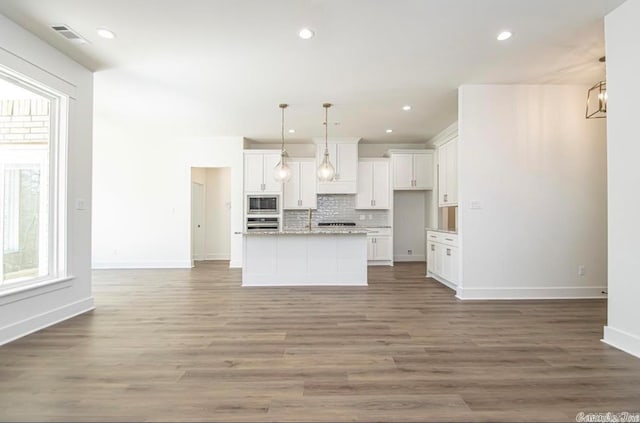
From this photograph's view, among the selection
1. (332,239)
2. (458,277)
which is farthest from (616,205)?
(332,239)

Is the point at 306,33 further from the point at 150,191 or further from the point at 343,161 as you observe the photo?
the point at 150,191

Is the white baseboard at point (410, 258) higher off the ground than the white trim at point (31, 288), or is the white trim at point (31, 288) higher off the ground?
the white trim at point (31, 288)

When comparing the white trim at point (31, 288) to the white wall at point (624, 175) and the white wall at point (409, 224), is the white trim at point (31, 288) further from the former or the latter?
the white wall at point (409, 224)

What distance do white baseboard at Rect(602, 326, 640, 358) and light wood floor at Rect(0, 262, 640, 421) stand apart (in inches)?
4.7

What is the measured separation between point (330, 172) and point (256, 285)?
7.22ft

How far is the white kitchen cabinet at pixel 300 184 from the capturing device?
7344mm

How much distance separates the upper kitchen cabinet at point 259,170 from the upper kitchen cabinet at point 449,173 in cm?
343

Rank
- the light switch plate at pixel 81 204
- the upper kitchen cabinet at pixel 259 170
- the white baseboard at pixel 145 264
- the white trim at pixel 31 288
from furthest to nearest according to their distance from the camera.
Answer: the upper kitchen cabinet at pixel 259 170
the white baseboard at pixel 145 264
the light switch plate at pixel 81 204
the white trim at pixel 31 288

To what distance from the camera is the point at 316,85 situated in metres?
4.38

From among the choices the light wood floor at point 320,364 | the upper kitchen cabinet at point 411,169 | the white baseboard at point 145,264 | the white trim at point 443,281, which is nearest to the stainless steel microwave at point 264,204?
the white baseboard at point 145,264

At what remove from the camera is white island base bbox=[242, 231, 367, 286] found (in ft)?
17.1

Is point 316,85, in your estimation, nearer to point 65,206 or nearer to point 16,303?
point 65,206

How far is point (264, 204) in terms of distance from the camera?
7188mm

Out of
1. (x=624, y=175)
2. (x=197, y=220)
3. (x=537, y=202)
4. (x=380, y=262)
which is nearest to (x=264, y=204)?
(x=197, y=220)
